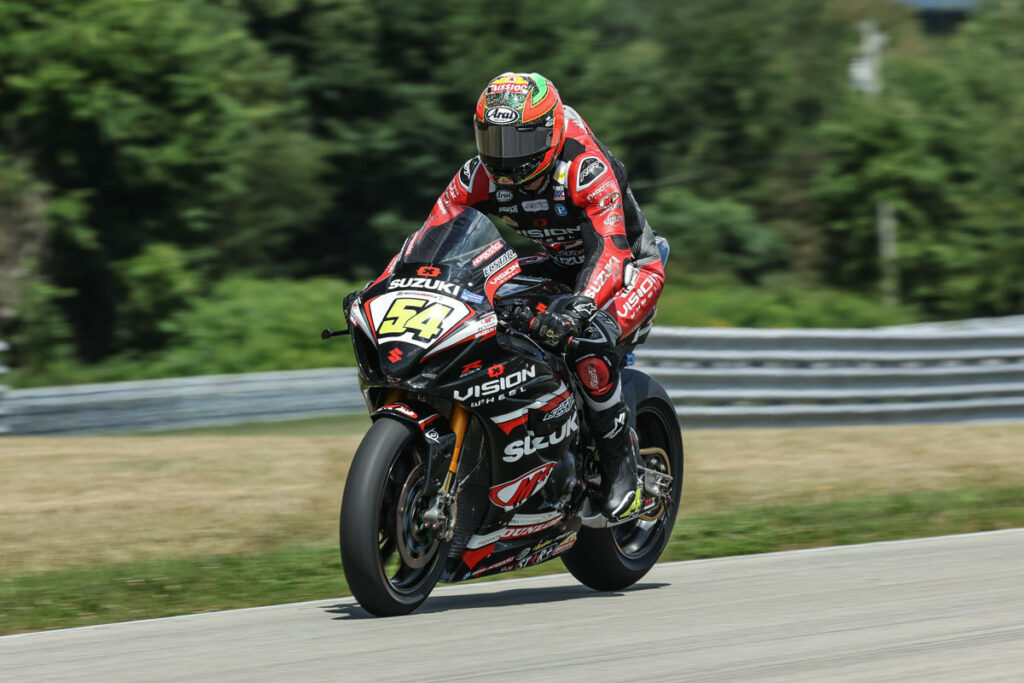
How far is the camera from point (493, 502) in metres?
6.05

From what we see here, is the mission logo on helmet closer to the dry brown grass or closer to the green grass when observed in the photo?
the green grass

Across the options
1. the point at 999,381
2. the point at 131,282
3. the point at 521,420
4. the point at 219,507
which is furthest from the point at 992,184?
the point at 521,420

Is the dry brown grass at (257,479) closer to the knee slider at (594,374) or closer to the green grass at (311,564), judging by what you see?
the green grass at (311,564)

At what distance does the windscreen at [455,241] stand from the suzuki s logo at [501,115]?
401 millimetres

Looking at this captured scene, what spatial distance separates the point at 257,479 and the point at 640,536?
3.59 metres

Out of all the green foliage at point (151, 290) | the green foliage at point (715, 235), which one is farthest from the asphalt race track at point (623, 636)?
the green foliage at point (715, 235)

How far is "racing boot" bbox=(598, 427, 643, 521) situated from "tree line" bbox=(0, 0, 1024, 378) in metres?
12.5

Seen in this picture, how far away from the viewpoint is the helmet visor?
6.23m

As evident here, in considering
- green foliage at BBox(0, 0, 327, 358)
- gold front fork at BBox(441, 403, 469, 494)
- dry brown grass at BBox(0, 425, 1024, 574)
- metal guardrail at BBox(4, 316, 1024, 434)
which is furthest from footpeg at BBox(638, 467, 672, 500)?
green foliage at BBox(0, 0, 327, 358)

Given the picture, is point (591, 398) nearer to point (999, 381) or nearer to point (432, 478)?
point (432, 478)

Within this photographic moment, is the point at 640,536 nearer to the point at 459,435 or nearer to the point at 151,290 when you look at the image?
the point at 459,435

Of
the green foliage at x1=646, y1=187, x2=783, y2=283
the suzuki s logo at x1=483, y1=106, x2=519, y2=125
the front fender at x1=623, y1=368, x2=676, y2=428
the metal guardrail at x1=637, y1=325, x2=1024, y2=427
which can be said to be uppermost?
the suzuki s logo at x1=483, y1=106, x2=519, y2=125

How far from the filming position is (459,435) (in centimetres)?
577

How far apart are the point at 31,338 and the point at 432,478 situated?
43.6 ft
